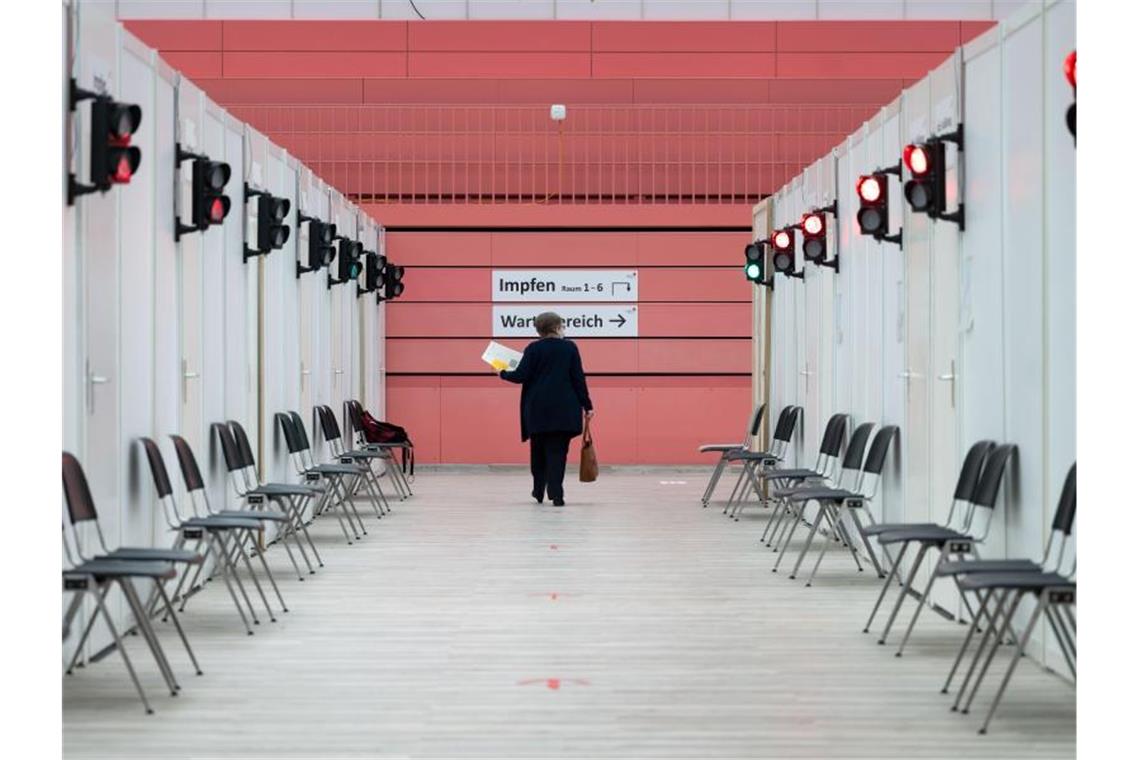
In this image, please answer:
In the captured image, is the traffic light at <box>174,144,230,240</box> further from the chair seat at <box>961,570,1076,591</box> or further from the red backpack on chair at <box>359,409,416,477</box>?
the red backpack on chair at <box>359,409,416,477</box>

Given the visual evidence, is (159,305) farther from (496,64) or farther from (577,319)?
(496,64)

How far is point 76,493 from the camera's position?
18.5 feet

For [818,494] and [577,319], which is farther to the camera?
[577,319]

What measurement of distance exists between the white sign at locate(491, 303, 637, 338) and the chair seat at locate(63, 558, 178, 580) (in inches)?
454

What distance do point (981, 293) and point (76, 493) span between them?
12.7 feet

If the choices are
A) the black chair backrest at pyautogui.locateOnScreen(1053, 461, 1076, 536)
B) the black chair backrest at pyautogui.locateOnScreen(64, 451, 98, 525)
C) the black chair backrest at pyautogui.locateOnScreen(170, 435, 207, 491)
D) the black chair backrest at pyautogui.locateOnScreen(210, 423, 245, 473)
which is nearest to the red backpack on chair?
the black chair backrest at pyautogui.locateOnScreen(210, 423, 245, 473)

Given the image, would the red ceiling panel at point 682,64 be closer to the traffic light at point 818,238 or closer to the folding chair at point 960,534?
the traffic light at point 818,238

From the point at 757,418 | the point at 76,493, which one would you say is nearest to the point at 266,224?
the point at 76,493

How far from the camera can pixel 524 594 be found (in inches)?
316

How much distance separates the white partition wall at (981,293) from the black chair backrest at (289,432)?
363cm

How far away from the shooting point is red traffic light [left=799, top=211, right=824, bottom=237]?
35.4 ft
